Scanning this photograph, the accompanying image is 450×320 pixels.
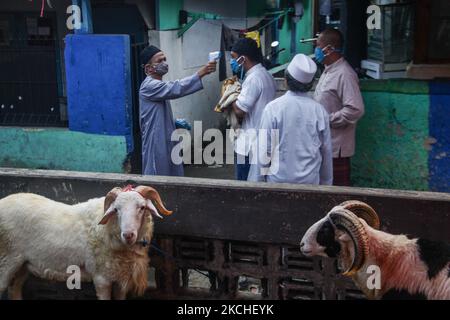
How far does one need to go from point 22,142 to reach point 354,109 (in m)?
5.30

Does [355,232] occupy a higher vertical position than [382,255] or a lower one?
higher

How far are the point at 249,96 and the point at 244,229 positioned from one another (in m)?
1.75

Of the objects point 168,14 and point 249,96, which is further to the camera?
point 168,14

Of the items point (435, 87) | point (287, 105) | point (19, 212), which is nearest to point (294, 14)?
point (435, 87)

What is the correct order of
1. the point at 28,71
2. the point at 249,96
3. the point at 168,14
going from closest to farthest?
1. the point at 249,96
2. the point at 28,71
3. the point at 168,14

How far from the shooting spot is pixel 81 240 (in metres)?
4.72

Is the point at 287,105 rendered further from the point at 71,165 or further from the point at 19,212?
the point at 71,165

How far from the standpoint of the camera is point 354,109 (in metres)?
6.25

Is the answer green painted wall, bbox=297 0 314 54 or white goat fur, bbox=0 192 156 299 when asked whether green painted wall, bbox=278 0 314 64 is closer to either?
green painted wall, bbox=297 0 314 54

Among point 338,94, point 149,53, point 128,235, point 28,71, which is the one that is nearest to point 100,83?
point 28,71

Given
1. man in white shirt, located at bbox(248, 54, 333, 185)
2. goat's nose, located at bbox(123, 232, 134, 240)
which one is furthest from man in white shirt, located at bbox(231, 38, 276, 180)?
goat's nose, located at bbox(123, 232, 134, 240)

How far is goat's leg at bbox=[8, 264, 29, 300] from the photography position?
5125 mm

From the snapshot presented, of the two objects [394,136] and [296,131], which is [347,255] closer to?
[296,131]

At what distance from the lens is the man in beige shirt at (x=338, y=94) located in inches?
246
